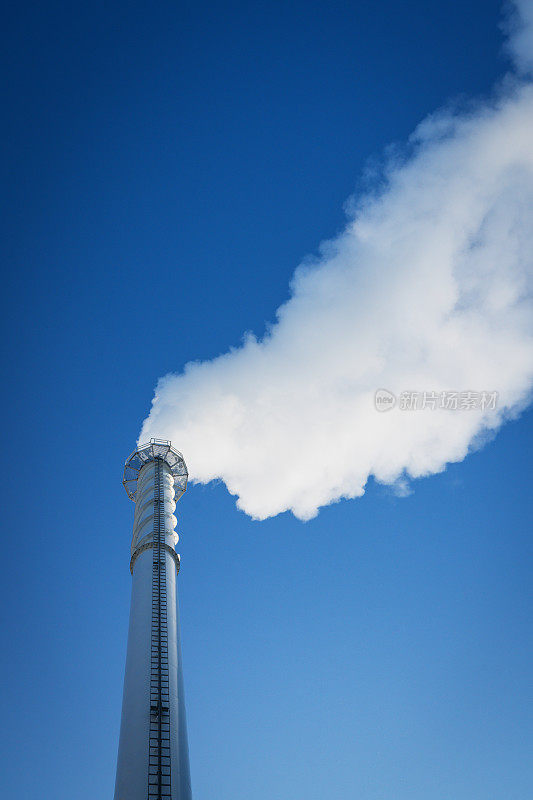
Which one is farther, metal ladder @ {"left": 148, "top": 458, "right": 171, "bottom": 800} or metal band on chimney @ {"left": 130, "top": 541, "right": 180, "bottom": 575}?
metal band on chimney @ {"left": 130, "top": 541, "right": 180, "bottom": 575}

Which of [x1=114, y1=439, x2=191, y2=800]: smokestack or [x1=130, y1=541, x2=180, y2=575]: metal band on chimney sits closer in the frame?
[x1=114, y1=439, x2=191, y2=800]: smokestack

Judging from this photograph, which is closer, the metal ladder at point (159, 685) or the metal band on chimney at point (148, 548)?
the metal ladder at point (159, 685)

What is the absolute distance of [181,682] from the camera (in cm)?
2462

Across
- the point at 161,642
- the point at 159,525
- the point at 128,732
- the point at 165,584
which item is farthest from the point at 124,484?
the point at 128,732

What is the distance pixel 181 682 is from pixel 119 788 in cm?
525

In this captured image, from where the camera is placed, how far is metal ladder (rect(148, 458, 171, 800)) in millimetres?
19703

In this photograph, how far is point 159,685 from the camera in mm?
23031

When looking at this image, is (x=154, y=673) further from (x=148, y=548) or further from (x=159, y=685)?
(x=148, y=548)

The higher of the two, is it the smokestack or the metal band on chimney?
the metal band on chimney

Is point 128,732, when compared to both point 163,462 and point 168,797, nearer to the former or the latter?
point 168,797

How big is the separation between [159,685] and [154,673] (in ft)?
1.93

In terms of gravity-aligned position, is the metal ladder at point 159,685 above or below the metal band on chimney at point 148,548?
below

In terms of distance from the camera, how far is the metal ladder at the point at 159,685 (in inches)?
776

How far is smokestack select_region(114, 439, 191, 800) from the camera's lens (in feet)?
65.6
